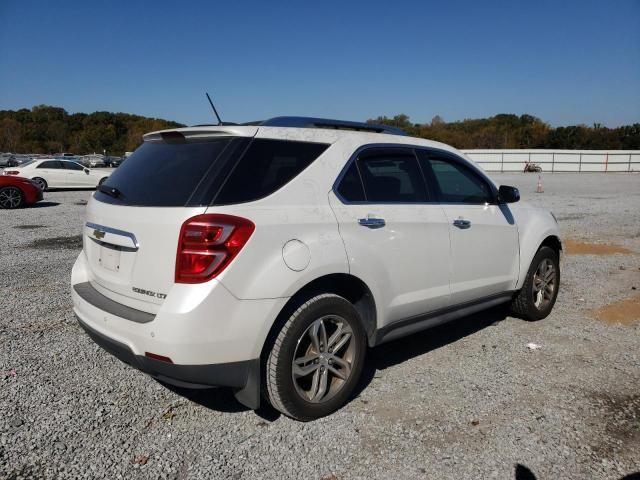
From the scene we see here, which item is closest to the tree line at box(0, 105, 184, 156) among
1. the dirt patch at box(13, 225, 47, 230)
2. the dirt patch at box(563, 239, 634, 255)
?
the dirt patch at box(13, 225, 47, 230)

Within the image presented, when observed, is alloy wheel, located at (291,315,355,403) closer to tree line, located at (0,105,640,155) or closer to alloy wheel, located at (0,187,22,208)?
alloy wheel, located at (0,187,22,208)

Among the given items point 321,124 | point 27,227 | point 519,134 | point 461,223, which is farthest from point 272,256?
point 519,134

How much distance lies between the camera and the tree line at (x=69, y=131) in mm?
107062

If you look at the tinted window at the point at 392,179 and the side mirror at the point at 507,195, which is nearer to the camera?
the tinted window at the point at 392,179

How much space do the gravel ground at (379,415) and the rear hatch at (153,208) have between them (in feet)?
2.70

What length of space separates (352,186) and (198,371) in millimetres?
1505

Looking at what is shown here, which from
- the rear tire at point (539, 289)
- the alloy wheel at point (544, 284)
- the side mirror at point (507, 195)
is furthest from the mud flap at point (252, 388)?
the alloy wheel at point (544, 284)

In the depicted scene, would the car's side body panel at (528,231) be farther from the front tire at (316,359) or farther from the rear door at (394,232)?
the front tire at (316,359)

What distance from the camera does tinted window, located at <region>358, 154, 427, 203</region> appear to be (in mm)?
3459

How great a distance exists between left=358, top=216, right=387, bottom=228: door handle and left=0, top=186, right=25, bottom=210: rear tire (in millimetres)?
14538

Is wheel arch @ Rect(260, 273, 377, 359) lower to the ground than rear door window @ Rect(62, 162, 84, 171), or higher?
lower

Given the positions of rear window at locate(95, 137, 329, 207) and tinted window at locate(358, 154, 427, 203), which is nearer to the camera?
rear window at locate(95, 137, 329, 207)

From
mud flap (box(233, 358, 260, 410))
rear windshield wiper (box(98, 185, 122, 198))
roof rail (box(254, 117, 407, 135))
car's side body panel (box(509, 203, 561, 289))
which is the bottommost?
mud flap (box(233, 358, 260, 410))

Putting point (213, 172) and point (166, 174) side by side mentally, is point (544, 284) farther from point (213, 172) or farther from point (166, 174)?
point (166, 174)
